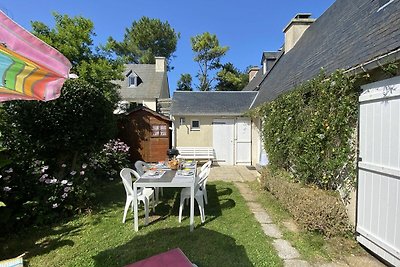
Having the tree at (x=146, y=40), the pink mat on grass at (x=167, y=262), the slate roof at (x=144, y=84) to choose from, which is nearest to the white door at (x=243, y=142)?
the pink mat on grass at (x=167, y=262)

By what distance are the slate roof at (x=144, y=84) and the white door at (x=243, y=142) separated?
35.1 feet

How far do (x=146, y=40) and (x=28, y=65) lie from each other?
3137cm

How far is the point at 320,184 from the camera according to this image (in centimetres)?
439

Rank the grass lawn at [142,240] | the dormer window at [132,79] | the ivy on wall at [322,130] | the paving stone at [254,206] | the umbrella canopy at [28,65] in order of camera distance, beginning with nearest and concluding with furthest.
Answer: the umbrella canopy at [28,65] < the grass lawn at [142,240] < the ivy on wall at [322,130] < the paving stone at [254,206] < the dormer window at [132,79]

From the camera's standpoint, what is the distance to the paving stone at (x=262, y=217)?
15.3 ft

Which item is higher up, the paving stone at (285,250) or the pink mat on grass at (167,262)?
the pink mat on grass at (167,262)

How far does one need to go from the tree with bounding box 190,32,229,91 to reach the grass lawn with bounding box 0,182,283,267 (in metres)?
24.9

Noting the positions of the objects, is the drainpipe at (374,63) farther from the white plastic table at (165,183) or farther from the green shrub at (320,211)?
the white plastic table at (165,183)

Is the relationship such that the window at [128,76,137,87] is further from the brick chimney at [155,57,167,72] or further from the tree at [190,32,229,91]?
the tree at [190,32,229,91]

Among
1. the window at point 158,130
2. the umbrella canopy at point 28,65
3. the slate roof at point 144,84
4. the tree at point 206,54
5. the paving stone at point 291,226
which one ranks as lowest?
the paving stone at point 291,226

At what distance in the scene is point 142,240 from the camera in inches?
150

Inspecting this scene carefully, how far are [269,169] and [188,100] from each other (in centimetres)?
732

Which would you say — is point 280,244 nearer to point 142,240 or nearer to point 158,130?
point 142,240

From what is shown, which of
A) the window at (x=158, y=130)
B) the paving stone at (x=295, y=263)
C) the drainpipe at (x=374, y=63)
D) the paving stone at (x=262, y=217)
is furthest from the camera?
the window at (x=158, y=130)
